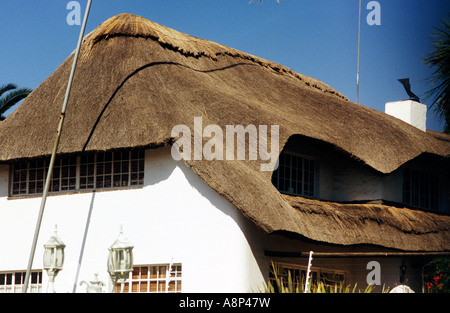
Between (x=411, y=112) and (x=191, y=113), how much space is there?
11190 millimetres

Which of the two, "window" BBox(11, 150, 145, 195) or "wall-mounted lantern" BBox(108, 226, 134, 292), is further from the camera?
"window" BBox(11, 150, 145, 195)

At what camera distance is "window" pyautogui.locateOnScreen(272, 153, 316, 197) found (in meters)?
19.2

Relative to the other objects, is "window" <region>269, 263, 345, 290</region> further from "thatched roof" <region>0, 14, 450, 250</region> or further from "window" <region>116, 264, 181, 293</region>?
"window" <region>116, 264, 181, 293</region>

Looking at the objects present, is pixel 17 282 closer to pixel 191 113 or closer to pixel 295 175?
pixel 191 113

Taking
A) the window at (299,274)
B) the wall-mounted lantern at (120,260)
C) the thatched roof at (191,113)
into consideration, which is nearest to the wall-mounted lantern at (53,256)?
the wall-mounted lantern at (120,260)

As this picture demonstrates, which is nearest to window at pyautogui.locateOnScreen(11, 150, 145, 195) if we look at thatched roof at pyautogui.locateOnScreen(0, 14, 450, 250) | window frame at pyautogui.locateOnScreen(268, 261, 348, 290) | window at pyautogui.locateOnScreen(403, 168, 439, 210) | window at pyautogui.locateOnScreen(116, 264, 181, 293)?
thatched roof at pyautogui.locateOnScreen(0, 14, 450, 250)

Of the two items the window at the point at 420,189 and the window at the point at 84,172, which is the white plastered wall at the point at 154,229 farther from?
the window at the point at 420,189

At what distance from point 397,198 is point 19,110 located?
10273mm

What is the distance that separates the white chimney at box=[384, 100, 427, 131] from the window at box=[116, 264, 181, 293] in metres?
12.4

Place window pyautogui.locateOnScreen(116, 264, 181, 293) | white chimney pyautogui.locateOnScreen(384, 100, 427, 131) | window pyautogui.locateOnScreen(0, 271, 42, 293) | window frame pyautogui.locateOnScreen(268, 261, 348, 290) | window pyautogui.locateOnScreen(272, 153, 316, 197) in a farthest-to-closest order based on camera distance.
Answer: white chimney pyautogui.locateOnScreen(384, 100, 427, 131)
window pyautogui.locateOnScreen(272, 153, 316, 197)
window pyautogui.locateOnScreen(0, 271, 42, 293)
window frame pyautogui.locateOnScreen(268, 261, 348, 290)
window pyautogui.locateOnScreen(116, 264, 181, 293)

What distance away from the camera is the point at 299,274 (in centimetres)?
1762

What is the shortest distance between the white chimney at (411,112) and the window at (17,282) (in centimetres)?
1366

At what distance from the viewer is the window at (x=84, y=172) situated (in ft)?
56.4
